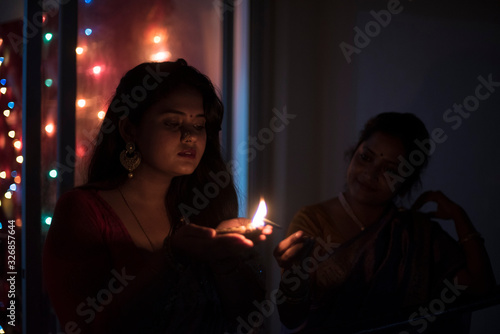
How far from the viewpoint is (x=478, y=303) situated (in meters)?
1.36

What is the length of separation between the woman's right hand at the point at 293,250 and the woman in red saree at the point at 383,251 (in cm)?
25

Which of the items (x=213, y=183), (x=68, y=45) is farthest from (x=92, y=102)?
(x=213, y=183)

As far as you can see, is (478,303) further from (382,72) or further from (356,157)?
(382,72)

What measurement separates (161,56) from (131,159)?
128 cm

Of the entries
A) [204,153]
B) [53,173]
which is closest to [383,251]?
[204,153]

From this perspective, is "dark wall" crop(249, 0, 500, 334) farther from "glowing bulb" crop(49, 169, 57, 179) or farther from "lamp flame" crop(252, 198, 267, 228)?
"lamp flame" crop(252, 198, 267, 228)

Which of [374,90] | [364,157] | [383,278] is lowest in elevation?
[383,278]

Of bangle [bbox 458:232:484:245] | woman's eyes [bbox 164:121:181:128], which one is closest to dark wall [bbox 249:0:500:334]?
bangle [bbox 458:232:484:245]

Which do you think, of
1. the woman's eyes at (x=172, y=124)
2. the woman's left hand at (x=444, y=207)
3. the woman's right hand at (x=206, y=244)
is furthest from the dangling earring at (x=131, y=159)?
the woman's left hand at (x=444, y=207)

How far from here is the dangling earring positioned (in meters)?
1.19

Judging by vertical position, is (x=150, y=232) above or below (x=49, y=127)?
below

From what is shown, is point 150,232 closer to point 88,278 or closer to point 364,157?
point 88,278

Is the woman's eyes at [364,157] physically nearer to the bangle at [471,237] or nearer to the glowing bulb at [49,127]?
the bangle at [471,237]

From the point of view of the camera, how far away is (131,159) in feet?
3.91
